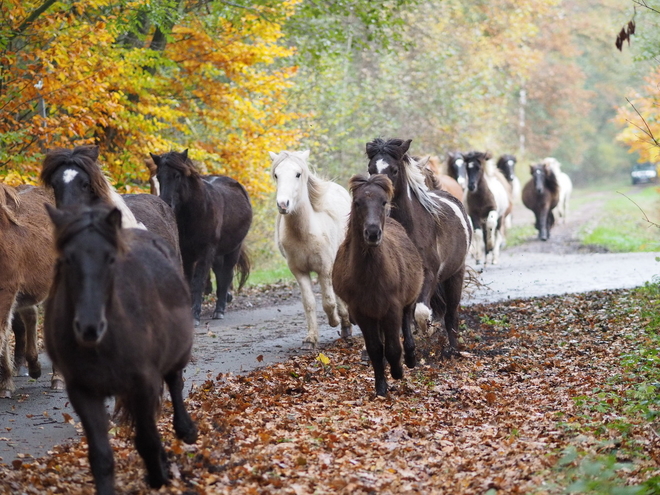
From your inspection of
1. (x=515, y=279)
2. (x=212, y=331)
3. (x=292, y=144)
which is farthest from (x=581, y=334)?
(x=292, y=144)

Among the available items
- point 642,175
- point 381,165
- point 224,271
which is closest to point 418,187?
point 381,165

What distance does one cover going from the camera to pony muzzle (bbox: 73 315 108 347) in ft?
15.1

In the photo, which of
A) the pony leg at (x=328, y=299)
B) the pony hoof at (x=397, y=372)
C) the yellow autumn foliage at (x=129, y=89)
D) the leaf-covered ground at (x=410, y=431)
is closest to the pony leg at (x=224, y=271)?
the yellow autumn foliage at (x=129, y=89)

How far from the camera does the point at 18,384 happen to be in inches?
372

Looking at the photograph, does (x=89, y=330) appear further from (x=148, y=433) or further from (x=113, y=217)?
(x=148, y=433)

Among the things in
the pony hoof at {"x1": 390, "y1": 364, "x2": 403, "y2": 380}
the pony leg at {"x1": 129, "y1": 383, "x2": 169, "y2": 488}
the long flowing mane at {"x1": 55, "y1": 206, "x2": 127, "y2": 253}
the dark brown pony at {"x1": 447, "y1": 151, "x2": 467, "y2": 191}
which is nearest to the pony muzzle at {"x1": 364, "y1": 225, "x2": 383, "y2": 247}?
the pony hoof at {"x1": 390, "y1": 364, "x2": 403, "y2": 380}

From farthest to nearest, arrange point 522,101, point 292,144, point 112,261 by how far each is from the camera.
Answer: point 522,101 < point 292,144 < point 112,261

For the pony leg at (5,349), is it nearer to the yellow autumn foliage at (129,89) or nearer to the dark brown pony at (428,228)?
the yellow autumn foliage at (129,89)

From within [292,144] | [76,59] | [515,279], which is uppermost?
[76,59]

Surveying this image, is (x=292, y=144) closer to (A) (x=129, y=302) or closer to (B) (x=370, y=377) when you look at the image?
(B) (x=370, y=377)

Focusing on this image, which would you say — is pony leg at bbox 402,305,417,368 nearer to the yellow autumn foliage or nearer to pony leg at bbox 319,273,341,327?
pony leg at bbox 319,273,341,327

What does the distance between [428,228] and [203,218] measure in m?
4.21

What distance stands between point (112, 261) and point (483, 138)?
115 feet

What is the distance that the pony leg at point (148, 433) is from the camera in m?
5.21
